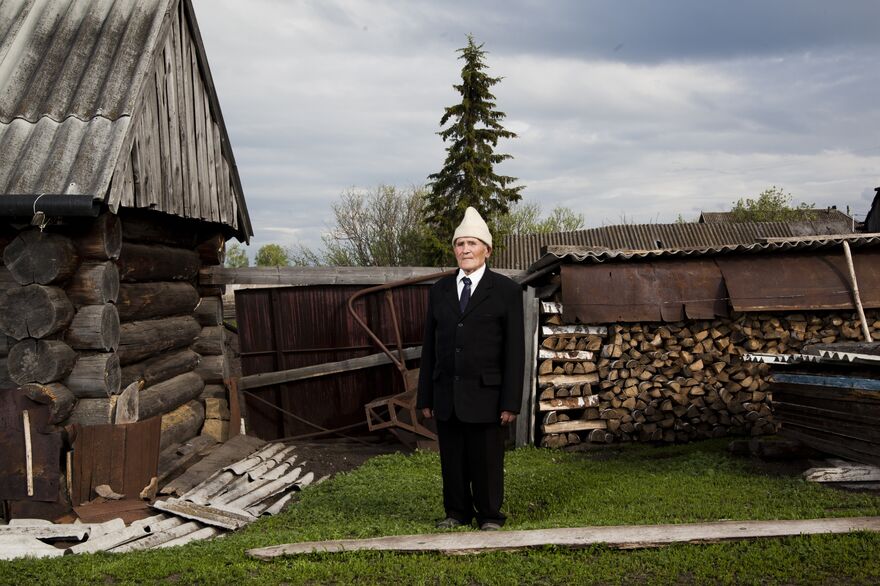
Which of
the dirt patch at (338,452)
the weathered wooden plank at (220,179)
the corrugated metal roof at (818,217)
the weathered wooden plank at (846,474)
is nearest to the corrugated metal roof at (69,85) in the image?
the weathered wooden plank at (220,179)

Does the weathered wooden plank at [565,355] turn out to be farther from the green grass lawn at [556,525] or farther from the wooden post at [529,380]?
the green grass lawn at [556,525]

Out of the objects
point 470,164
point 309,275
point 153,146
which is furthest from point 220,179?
point 470,164

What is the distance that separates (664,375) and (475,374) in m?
4.98

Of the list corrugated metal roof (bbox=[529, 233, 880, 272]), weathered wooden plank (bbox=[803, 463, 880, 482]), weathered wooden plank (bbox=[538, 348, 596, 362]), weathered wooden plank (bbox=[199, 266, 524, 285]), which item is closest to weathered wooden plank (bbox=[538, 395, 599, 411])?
weathered wooden plank (bbox=[538, 348, 596, 362])

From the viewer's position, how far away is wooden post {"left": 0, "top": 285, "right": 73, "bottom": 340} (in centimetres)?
705

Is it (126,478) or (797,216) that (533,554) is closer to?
(126,478)

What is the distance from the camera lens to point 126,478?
757 cm

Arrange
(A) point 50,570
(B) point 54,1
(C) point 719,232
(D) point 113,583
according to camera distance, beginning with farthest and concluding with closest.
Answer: (C) point 719,232 < (B) point 54,1 < (A) point 50,570 < (D) point 113,583

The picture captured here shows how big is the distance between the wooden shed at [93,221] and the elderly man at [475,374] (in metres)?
3.01

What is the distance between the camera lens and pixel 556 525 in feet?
19.6

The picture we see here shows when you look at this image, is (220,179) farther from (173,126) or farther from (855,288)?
(855,288)

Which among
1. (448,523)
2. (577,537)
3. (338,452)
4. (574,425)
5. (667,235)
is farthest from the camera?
(667,235)

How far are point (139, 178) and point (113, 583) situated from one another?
3.75 meters

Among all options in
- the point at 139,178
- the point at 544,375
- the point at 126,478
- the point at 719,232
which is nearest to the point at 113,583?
the point at 126,478
